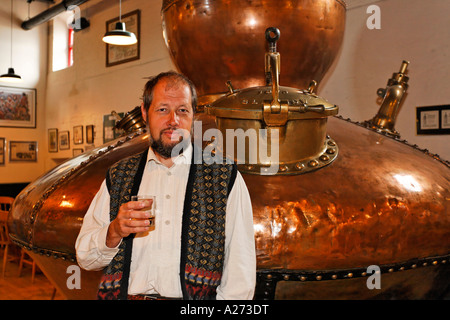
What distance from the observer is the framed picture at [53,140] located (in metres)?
9.88

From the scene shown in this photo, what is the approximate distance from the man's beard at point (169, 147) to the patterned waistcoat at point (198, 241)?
9 centimetres

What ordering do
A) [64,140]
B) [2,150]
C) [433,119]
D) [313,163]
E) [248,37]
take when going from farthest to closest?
[2,150] < [64,140] < [433,119] < [248,37] < [313,163]

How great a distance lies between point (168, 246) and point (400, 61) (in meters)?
3.13

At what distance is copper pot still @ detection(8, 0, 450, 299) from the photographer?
131cm

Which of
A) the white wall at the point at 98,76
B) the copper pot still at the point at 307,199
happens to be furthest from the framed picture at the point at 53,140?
the copper pot still at the point at 307,199

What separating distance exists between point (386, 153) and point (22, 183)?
9.88 metres

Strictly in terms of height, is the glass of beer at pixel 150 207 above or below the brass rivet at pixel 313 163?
below

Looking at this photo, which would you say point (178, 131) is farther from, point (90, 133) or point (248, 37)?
point (90, 133)

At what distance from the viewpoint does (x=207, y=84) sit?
208 cm

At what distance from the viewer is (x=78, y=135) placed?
29.6ft

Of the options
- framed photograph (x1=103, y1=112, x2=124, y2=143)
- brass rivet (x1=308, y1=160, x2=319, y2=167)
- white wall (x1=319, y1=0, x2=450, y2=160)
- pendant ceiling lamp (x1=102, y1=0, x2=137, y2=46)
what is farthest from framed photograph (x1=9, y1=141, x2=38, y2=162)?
brass rivet (x1=308, y1=160, x2=319, y2=167)

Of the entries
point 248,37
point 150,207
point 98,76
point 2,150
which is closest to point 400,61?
point 248,37

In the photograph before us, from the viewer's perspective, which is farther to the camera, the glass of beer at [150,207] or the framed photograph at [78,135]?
the framed photograph at [78,135]

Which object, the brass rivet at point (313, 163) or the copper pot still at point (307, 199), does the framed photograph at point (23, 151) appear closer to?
the copper pot still at point (307, 199)
